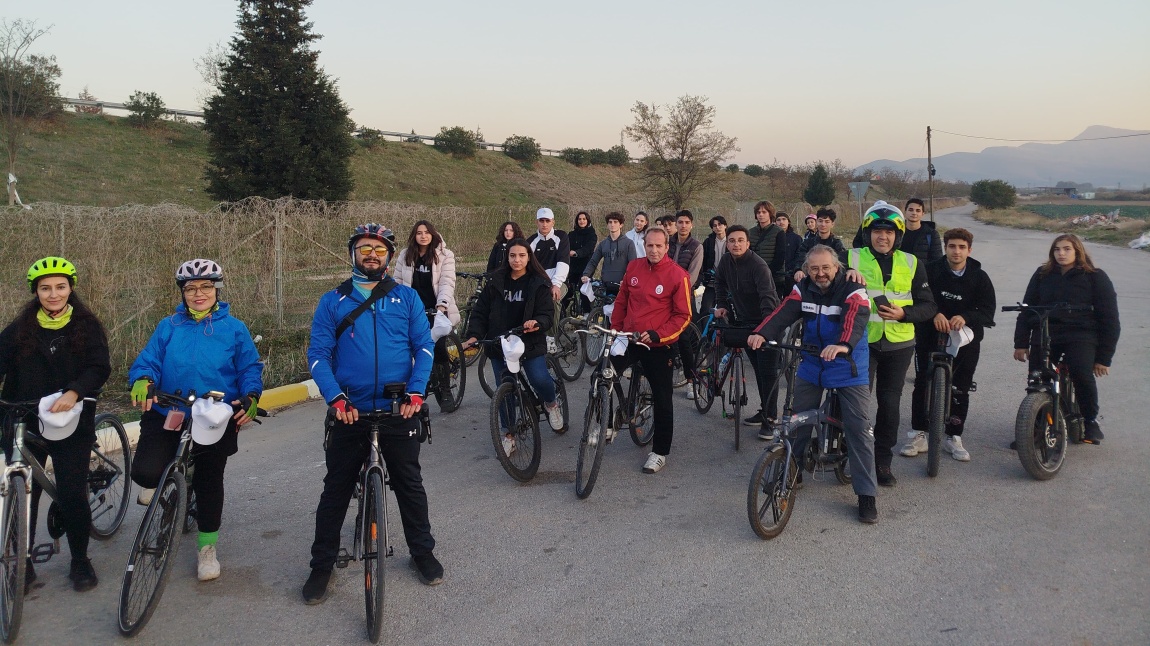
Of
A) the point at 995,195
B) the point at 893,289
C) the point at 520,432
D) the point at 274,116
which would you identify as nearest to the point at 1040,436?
the point at 893,289

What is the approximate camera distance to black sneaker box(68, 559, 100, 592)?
4387 mm

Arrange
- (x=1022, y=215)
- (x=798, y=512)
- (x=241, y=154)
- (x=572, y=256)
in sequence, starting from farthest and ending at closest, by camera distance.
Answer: (x=1022, y=215), (x=241, y=154), (x=572, y=256), (x=798, y=512)

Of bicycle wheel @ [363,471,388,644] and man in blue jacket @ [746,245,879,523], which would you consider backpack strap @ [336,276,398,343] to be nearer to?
bicycle wheel @ [363,471,388,644]

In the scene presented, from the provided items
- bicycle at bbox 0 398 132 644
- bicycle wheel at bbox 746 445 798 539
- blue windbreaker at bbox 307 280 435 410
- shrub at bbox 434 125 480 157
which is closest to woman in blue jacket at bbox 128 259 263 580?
bicycle at bbox 0 398 132 644

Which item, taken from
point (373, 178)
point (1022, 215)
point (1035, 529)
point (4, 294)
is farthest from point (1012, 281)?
point (1022, 215)

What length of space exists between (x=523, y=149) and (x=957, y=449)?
59.2 metres

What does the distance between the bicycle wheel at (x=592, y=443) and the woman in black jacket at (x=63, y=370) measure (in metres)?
3.08

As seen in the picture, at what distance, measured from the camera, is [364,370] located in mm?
4281

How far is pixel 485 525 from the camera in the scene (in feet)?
17.4

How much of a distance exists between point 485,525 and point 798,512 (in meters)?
2.17

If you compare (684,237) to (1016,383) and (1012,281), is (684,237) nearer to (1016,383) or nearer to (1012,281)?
(1016,383)

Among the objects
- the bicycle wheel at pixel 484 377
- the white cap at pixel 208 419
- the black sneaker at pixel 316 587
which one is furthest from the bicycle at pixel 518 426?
the white cap at pixel 208 419

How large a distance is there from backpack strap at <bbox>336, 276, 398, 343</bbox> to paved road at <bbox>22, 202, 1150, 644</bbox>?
148 cm

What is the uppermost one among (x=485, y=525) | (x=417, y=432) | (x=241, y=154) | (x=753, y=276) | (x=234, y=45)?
(x=234, y=45)
